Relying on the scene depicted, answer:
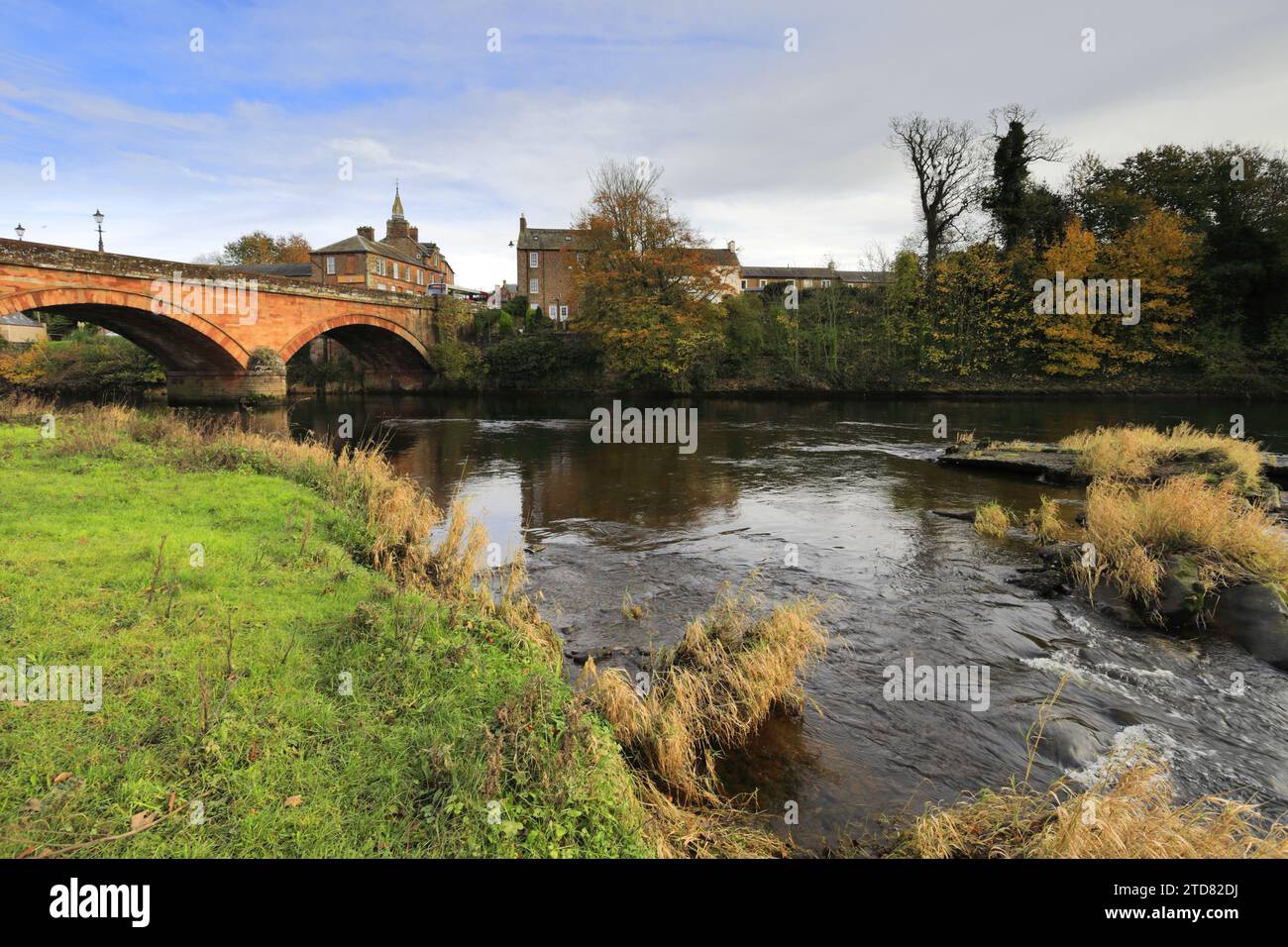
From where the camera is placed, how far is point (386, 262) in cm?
7069

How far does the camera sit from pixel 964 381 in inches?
1906

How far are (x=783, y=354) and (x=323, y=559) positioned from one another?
47717 millimetres

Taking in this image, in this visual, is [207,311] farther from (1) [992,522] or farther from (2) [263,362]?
(1) [992,522]

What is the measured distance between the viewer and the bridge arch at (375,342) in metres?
41.6

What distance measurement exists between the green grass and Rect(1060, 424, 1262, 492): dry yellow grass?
51.5 ft

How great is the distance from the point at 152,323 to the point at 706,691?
3911 centimetres

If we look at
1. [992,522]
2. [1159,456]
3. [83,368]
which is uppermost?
[83,368]

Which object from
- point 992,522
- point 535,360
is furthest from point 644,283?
point 992,522

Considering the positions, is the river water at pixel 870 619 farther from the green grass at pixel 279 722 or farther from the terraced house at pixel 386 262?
the terraced house at pixel 386 262
